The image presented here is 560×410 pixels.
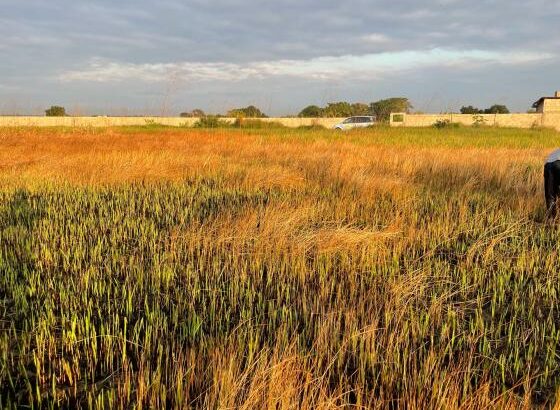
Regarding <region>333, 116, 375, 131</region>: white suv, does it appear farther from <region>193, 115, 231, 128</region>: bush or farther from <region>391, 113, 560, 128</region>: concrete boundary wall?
<region>193, 115, 231, 128</region>: bush

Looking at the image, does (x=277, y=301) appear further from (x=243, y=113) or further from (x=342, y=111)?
(x=342, y=111)

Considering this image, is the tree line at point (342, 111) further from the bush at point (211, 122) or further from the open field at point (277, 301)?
the open field at point (277, 301)

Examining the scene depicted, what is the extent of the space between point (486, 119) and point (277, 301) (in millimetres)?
36380

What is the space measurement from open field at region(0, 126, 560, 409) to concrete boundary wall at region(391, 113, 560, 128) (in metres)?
30.0

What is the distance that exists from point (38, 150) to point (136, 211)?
282 inches

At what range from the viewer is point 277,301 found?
274cm

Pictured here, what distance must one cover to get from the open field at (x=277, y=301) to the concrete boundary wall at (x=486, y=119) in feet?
98.4

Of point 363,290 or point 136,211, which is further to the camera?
point 136,211

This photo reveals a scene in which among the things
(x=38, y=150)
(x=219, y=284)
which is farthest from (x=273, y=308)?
(x=38, y=150)

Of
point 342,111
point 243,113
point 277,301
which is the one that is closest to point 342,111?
point 342,111

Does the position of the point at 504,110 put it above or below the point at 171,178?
above

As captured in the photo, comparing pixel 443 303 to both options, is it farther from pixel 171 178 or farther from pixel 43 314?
pixel 171 178

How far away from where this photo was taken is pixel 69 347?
2.14 metres

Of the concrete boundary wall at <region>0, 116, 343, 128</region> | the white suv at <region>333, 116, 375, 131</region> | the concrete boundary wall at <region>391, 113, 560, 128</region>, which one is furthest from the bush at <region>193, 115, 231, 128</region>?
the concrete boundary wall at <region>391, 113, 560, 128</region>
